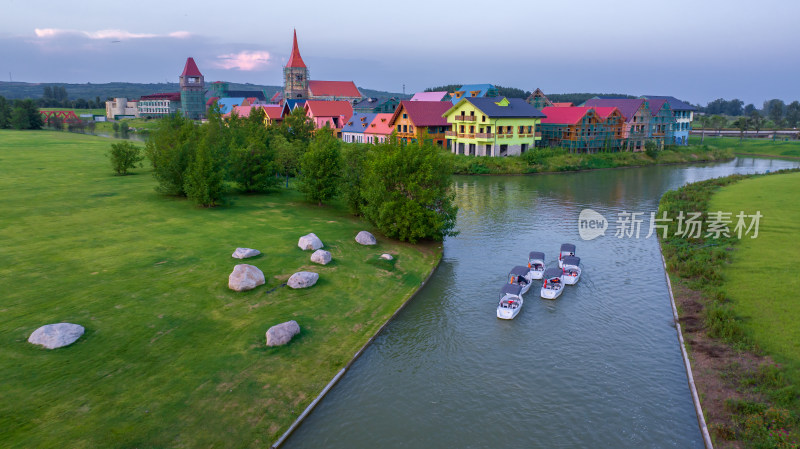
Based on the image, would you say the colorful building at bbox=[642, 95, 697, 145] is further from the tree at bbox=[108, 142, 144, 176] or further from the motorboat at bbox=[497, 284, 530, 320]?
the tree at bbox=[108, 142, 144, 176]

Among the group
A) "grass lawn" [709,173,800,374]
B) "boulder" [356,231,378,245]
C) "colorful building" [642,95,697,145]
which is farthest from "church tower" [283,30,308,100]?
"grass lawn" [709,173,800,374]

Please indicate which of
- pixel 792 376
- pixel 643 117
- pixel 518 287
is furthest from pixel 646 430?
pixel 643 117

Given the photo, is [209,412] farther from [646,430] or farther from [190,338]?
[646,430]

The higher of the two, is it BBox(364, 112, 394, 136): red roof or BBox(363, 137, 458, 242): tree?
BBox(364, 112, 394, 136): red roof

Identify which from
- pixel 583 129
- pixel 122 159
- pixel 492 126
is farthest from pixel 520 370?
pixel 583 129

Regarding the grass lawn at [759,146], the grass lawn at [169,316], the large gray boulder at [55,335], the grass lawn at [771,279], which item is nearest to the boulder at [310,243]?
the grass lawn at [169,316]

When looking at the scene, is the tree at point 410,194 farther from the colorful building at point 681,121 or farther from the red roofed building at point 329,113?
the colorful building at point 681,121
